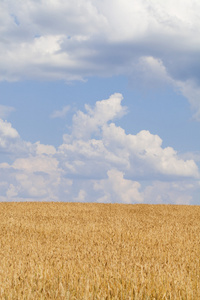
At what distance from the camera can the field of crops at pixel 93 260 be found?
5246mm

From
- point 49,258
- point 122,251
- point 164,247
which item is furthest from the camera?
point 164,247

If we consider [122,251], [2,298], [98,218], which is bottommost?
[2,298]

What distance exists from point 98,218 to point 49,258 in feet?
28.9

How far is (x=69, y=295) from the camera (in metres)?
5.09

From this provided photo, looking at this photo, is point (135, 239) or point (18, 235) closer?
point (135, 239)

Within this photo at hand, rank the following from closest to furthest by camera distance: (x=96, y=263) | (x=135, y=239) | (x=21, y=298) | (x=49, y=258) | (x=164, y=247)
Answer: (x=21, y=298), (x=96, y=263), (x=49, y=258), (x=164, y=247), (x=135, y=239)

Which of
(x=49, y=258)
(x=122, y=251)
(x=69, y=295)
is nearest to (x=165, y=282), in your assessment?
(x=69, y=295)

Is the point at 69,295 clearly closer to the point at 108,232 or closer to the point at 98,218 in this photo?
the point at 108,232

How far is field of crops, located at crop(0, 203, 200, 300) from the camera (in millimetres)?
5246

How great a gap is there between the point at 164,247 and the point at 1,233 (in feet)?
17.5

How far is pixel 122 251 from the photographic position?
9172 millimetres

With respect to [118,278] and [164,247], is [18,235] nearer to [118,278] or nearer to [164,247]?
[164,247]

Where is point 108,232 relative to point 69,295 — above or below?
above

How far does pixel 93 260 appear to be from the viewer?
25.2 ft
